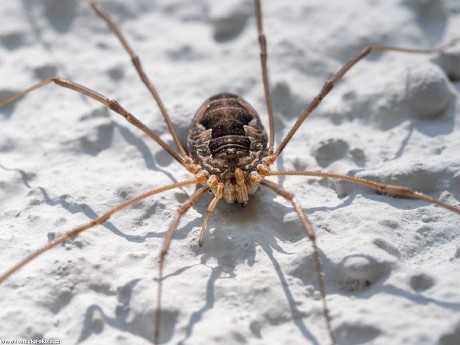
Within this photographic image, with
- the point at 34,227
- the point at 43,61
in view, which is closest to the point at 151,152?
the point at 34,227

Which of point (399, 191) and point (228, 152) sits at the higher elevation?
point (228, 152)

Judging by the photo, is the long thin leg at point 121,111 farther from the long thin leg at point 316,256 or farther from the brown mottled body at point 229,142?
the long thin leg at point 316,256

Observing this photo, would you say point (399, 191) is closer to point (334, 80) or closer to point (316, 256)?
point (316, 256)

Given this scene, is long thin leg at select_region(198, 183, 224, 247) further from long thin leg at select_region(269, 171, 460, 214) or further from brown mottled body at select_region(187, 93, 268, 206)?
long thin leg at select_region(269, 171, 460, 214)

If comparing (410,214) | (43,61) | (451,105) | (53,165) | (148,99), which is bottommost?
(410,214)

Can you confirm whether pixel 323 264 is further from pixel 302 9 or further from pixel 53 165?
pixel 302 9

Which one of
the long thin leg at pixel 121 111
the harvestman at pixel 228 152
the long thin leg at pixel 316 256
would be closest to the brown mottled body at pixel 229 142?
the harvestman at pixel 228 152

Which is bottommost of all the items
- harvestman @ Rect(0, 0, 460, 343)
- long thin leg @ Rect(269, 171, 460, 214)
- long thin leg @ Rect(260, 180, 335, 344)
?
long thin leg @ Rect(260, 180, 335, 344)

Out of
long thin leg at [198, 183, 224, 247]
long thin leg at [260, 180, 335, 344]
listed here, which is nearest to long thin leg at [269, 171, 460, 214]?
long thin leg at [260, 180, 335, 344]

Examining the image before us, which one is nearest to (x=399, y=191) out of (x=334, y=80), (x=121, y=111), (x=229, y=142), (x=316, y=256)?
(x=316, y=256)
